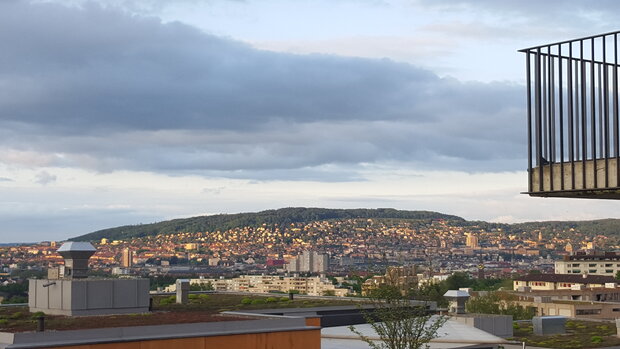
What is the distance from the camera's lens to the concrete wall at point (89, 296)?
46.3 metres

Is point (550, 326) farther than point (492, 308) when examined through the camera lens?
No

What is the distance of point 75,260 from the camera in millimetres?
48500

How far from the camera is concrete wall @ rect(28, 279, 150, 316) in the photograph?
152 feet

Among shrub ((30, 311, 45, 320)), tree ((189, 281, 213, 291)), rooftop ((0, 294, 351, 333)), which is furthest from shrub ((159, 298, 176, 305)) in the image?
tree ((189, 281, 213, 291))

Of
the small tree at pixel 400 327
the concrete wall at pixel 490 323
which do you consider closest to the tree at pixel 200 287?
the concrete wall at pixel 490 323

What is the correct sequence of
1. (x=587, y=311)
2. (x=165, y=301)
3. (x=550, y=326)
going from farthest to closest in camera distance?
(x=587, y=311), (x=550, y=326), (x=165, y=301)

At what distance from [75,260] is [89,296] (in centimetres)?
267

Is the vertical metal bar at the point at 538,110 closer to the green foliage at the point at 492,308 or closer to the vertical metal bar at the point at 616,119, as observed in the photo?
the vertical metal bar at the point at 616,119

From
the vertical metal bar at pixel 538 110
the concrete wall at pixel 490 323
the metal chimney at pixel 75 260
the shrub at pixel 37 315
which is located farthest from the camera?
the concrete wall at pixel 490 323

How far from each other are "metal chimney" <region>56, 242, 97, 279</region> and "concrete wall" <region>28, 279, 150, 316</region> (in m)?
1.13

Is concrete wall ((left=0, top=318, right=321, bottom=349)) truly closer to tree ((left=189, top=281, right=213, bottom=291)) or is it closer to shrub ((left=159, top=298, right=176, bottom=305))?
shrub ((left=159, top=298, right=176, bottom=305))

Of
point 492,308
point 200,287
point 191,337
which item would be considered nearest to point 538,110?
point 191,337

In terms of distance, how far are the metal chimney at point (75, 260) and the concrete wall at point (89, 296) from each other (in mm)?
1130

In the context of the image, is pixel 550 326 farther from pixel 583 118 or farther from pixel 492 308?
pixel 492 308
